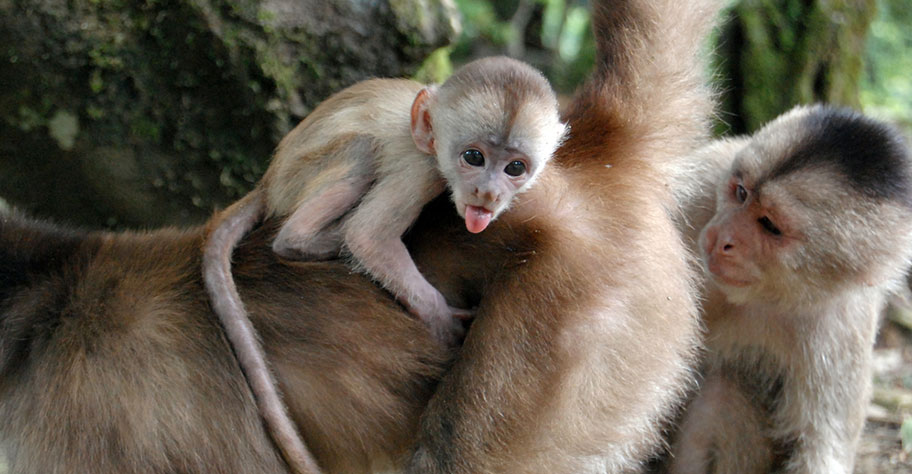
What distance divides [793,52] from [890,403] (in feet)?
8.97

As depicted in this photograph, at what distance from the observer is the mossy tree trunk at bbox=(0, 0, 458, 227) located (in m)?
4.55

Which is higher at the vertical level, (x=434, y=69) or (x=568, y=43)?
(x=434, y=69)

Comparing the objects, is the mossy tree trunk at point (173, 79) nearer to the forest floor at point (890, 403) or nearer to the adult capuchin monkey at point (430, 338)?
the adult capuchin monkey at point (430, 338)

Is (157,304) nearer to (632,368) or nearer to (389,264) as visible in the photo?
(389,264)

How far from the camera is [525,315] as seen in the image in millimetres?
2955

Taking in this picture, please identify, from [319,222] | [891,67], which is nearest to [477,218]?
[319,222]

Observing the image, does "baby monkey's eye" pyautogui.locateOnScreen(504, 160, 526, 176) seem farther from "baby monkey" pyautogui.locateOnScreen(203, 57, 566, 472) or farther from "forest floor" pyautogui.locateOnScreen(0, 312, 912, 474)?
"forest floor" pyautogui.locateOnScreen(0, 312, 912, 474)

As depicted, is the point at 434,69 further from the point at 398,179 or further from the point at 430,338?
the point at 430,338

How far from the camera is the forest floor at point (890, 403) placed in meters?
5.10

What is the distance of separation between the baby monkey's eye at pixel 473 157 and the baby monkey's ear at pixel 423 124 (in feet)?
0.70

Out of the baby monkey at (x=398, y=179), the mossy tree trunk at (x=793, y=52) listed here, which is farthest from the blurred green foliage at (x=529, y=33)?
the baby monkey at (x=398, y=179)

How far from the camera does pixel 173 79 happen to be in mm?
4727

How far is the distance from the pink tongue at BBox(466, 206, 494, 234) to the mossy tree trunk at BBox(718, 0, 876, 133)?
4.29 metres

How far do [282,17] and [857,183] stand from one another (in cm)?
305
